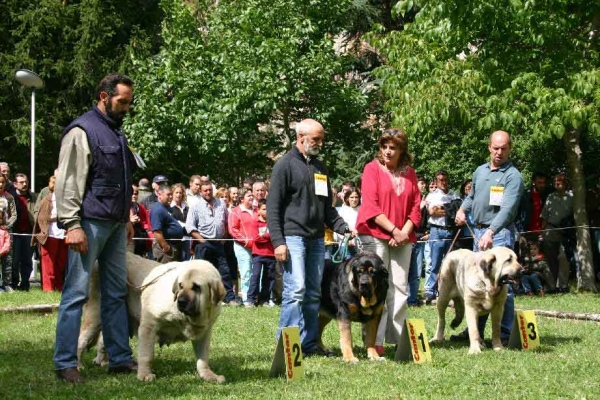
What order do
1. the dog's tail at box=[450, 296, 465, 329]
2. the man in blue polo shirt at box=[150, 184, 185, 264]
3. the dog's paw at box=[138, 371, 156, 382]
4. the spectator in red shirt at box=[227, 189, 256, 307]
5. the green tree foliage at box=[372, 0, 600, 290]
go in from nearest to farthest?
the dog's paw at box=[138, 371, 156, 382], the dog's tail at box=[450, 296, 465, 329], the man in blue polo shirt at box=[150, 184, 185, 264], the green tree foliage at box=[372, 0, 600, 290], the spectator in red shirt at box=[227, 189, 256, 307]

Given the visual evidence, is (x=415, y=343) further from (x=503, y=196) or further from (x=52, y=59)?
(x=52, y=59)

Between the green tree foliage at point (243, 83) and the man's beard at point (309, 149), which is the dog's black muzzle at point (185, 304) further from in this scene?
the green tree foliage at point (243, 83)

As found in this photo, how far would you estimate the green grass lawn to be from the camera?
595cm

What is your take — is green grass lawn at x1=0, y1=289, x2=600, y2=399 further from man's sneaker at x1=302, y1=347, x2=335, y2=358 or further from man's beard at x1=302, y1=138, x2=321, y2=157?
man's beard at x1=302, y1=138, x2=321, y2=157

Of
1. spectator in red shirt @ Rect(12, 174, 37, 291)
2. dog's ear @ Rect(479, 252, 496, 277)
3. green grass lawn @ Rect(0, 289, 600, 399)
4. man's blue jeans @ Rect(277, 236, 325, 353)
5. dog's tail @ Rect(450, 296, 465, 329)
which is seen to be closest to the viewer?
green grass lawn @ Rect(0, 289, 600, 399)

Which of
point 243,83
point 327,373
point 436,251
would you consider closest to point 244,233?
point 436,251

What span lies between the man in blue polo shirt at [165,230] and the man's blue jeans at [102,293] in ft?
19.1

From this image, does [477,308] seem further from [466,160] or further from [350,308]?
[466,160]

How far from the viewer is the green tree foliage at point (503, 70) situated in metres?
13.1

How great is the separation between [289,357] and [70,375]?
1.60 meters

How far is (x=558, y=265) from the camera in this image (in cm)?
1509

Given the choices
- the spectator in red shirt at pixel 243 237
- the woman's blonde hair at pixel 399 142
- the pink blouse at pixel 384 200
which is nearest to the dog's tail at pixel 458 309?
the pink blouse at pixel 384 200

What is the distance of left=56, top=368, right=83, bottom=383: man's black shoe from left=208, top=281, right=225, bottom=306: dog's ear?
43.9 inches

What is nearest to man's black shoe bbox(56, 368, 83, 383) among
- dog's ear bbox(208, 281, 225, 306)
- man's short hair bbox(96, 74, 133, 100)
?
dog's ear bbox(208, 281, 225, 306)
